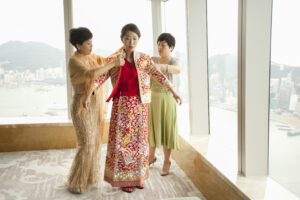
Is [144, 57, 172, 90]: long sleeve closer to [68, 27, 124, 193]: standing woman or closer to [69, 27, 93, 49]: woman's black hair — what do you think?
[68, 27, 124, 193]: standing woman

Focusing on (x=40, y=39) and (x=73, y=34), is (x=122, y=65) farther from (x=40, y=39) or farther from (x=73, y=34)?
(x=40, y=39)

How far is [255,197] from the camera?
4.91ft

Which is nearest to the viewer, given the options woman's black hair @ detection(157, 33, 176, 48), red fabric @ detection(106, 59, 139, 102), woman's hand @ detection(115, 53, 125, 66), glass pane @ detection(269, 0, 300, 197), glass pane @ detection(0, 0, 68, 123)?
glass pane @ detection(269, 0, 300, 197)

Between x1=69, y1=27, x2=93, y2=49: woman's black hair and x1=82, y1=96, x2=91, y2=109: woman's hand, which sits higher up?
x1=69, y1=27, x2=93, y2=49: woman's black hair

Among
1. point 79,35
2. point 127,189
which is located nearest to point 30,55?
point 79,35

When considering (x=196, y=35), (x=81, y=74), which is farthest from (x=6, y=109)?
(x=196, y=35)

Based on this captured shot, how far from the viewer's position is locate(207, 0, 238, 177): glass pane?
2307 millimetres

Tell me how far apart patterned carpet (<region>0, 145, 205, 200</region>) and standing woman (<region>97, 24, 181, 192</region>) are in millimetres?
138

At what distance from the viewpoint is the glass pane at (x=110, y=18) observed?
3707mm

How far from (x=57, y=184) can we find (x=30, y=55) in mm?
2076

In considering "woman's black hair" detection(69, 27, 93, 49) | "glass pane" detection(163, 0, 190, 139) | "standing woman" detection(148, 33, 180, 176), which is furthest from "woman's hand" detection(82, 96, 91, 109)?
"glass pane" detection(163, 0, 190, 139)

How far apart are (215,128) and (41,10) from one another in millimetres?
2801

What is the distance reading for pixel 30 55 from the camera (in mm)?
3734

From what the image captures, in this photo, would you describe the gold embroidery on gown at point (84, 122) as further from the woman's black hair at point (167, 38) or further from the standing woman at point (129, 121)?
the woman's black hair at point (167, 38)
